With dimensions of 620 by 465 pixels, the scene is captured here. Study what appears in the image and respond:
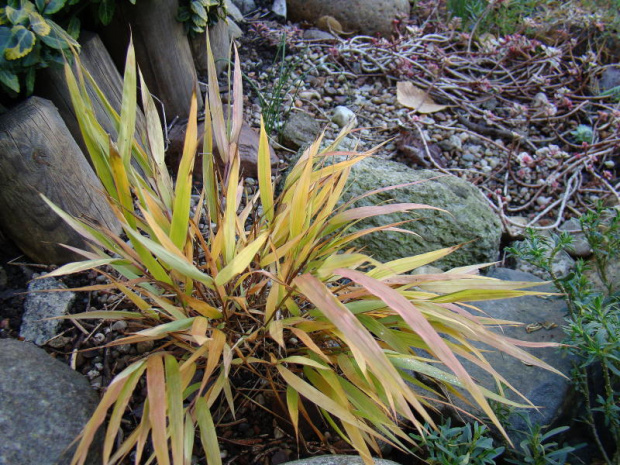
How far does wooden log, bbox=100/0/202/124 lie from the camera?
2.05m

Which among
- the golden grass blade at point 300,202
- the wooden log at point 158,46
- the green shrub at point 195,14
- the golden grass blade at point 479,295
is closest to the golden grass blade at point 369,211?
the golden grass blade at point 300,202

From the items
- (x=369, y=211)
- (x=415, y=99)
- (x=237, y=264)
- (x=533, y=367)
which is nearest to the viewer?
(x=237, y=264)

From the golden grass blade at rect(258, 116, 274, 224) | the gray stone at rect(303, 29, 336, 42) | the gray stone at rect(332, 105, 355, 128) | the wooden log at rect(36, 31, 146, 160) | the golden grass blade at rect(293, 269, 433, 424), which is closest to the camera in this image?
the golden grass blade at rect(293, 269, 433, 424)

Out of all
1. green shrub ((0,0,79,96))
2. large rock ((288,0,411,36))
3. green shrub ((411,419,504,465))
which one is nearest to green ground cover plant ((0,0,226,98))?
green shrub ((0,0,79,96))

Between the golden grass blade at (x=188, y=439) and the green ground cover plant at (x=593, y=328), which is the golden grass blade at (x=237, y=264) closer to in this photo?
the golden grass blade at (x=188, y=439)

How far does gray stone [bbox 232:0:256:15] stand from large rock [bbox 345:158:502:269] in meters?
1.74

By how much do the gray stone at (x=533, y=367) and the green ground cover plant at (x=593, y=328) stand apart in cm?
6

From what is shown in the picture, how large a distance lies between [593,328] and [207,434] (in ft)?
3.23

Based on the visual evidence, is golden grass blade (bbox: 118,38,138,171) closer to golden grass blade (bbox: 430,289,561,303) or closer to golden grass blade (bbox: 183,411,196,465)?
golden grass blade (bbox: 183,411,196,465)

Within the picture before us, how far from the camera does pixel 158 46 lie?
2.14 m

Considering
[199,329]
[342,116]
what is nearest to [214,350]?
[199,329]

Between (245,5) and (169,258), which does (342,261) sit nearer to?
(169,258)

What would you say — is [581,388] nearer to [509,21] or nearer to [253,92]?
[253,92]

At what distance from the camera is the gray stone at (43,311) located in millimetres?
1510
